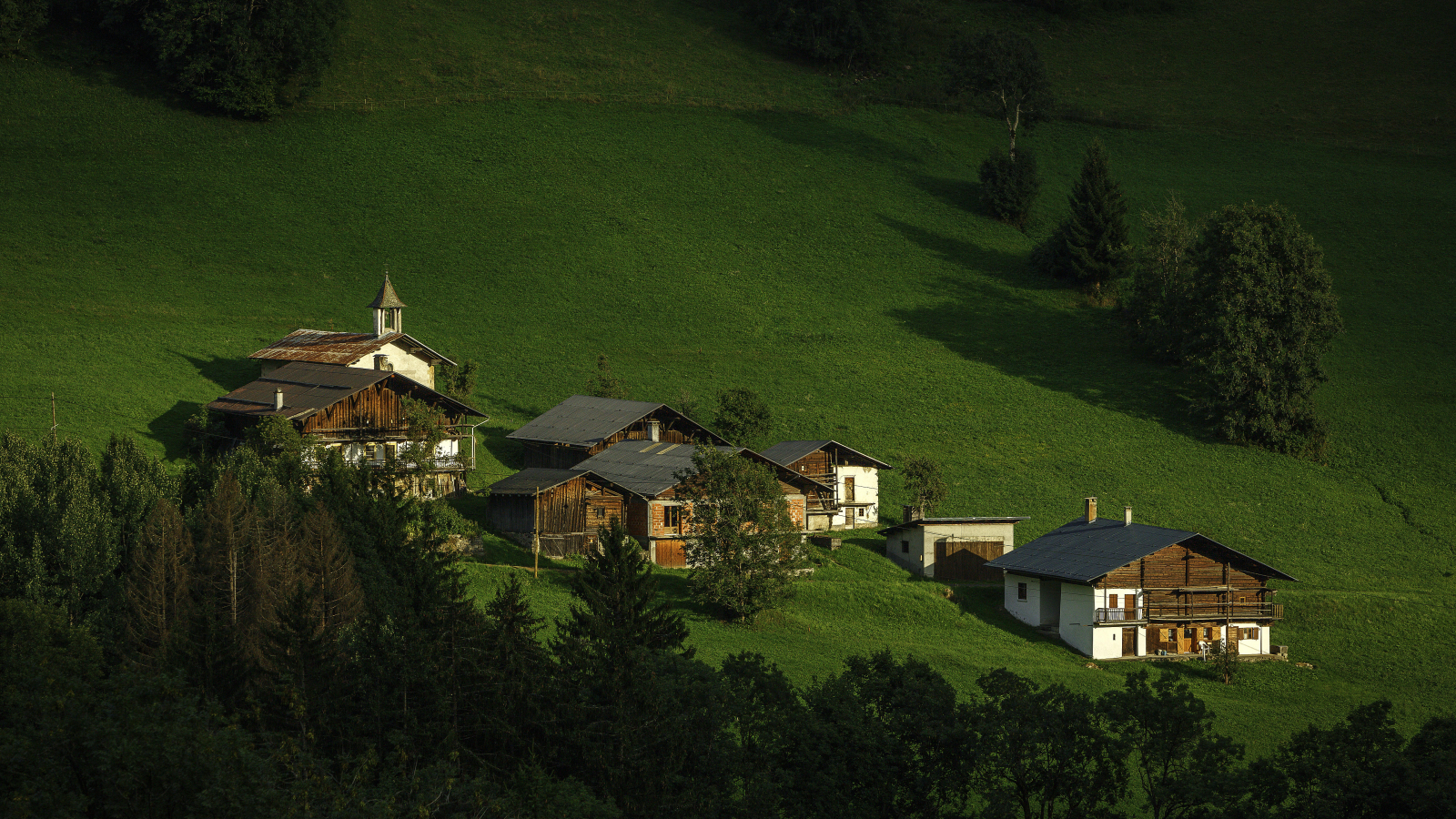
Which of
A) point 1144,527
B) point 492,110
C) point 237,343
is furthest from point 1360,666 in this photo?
point 492,110

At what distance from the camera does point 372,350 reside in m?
72.1

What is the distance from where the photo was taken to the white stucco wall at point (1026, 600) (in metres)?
56.7

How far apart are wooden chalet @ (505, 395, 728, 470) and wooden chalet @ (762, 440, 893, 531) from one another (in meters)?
4.21

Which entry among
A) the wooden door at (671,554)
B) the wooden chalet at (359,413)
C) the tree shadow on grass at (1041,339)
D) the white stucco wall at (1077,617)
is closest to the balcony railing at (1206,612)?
the white stucco wall at (1077,617)

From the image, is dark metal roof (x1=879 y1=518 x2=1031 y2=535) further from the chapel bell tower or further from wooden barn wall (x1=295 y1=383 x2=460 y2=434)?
the chapel bell tower

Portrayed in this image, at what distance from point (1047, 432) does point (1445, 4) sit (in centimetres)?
8784

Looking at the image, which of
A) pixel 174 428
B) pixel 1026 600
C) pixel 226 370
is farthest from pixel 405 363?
pixel 1026 600

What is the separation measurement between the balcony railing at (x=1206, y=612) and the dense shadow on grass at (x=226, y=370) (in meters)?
47.5

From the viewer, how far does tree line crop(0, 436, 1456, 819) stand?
25953 mm

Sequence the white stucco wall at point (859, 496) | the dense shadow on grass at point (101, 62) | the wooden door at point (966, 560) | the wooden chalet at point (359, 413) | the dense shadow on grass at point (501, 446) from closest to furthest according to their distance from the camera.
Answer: the wooden door at point (966, 560)
the wooden chalet at point (359, 413)
the white stucco wall at point (859, 496)
the dense shadow on grass at point (501, 446)
the dense shadow on grass at point (101, 62)

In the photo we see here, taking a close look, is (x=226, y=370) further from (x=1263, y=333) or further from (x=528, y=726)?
(x=1263, y=333)

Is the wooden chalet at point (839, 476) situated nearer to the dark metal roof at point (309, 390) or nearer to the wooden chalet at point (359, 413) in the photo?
the wooden chalet at point (359, 413)

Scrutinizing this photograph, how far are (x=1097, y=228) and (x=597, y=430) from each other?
4519 centimetres

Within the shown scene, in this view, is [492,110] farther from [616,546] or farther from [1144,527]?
[616,546]
